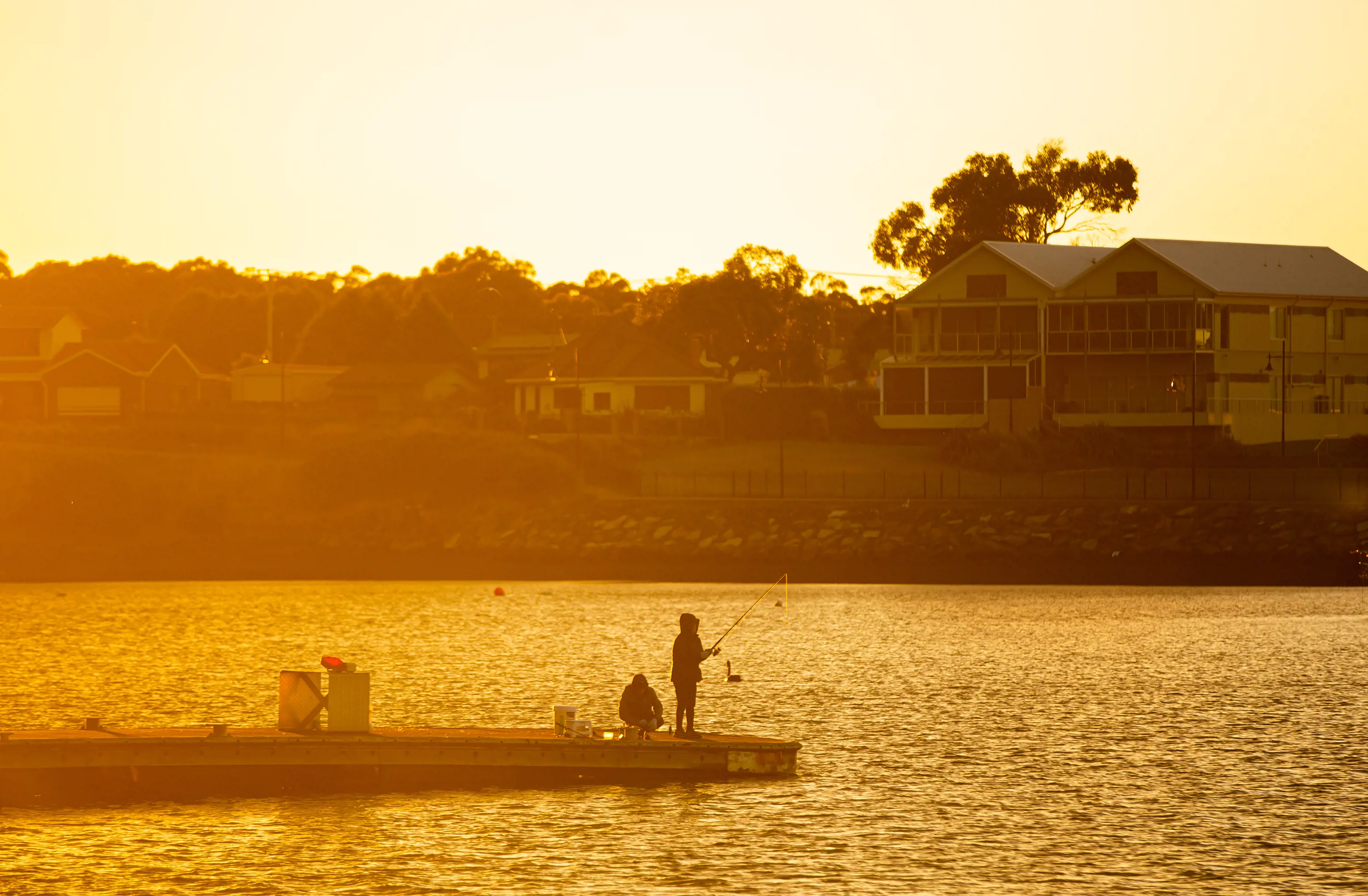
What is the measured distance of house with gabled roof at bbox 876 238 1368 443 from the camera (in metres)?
88.3

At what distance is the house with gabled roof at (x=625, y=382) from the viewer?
104 metres

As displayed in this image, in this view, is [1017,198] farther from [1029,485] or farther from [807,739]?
[807,739]

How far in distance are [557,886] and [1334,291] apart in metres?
82.6

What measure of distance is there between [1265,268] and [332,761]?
267 feet

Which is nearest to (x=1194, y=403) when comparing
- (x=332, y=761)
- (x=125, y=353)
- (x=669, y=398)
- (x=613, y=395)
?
(x=669, y=398)

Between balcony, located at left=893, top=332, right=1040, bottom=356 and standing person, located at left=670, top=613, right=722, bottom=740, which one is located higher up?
balcony, located at left=893, top=332, right=1040, bottom=356

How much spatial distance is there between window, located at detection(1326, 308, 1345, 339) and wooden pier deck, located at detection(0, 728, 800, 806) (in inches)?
2947

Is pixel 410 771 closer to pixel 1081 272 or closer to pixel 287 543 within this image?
pixel 287 543

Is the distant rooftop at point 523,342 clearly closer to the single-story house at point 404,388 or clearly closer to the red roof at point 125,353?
the single-story house at point 404,388

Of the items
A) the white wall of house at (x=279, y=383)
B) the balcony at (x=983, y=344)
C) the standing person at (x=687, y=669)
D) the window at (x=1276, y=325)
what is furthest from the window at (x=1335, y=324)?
the standing person at (x=687, y=669)

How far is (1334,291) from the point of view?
92.2 m

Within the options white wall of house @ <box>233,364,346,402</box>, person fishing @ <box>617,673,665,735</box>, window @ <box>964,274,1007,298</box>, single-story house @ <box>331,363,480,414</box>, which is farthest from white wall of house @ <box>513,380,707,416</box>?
person fishing @ <box>617,673,665,735</box>

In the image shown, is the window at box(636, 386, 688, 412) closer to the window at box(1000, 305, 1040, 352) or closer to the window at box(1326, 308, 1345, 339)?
the window at box(1000, 305, 1040, 352)

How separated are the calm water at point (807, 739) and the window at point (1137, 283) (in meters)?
32.6
